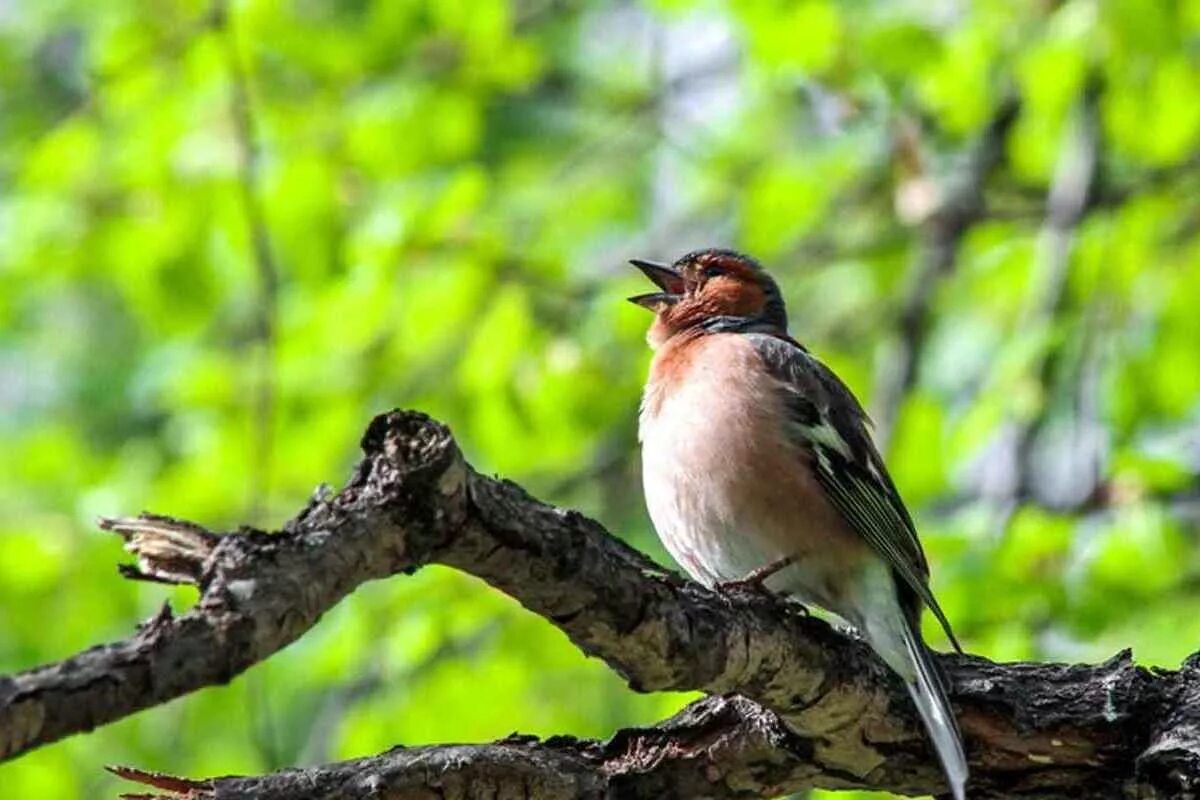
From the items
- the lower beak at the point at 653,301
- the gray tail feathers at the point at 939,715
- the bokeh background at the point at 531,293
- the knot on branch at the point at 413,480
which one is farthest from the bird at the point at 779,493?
the knot on branch at the point at 413,480

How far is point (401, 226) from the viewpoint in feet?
24.4

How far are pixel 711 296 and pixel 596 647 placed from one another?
303 cm

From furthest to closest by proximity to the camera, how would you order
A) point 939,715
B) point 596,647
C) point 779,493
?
point 779,493 < point 939,715 < point 596,647

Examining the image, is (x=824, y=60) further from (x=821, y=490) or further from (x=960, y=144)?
(x=821, y=490)

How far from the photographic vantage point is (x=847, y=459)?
17.5 feet

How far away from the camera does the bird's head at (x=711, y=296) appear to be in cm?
631

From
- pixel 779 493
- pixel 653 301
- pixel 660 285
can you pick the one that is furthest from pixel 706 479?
pixel 660 285

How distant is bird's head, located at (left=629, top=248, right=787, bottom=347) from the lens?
20.7 feet

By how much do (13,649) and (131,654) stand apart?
22.7ft

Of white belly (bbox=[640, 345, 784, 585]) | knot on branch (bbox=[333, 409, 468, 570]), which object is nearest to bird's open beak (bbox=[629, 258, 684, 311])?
white belly (bbox=[640, 345, 784, 585])

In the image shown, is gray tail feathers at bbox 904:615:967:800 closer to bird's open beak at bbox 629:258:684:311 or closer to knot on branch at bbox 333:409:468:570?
knot on branch at bbox 333:409:468:570

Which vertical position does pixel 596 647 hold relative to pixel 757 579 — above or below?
below

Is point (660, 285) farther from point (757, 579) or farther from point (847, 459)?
point (757, 579)

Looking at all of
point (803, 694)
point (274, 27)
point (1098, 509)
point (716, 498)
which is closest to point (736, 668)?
point (803, 694)
